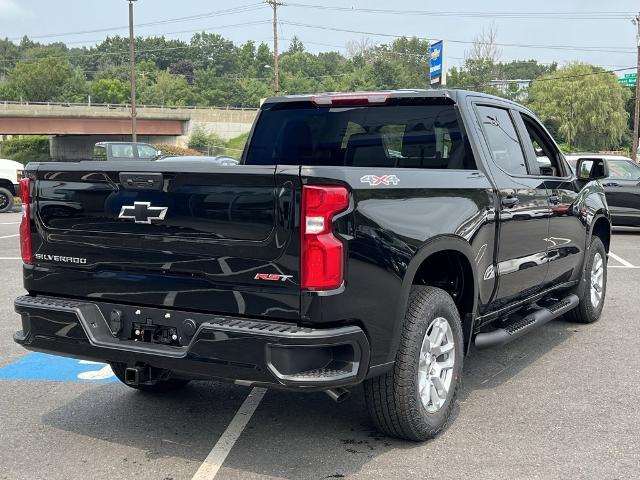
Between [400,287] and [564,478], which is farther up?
[400,287]

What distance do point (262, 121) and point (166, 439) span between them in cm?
256

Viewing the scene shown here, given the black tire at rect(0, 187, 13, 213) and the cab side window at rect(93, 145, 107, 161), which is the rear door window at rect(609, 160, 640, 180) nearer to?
the black tire at rect(0, 187, 13, 213)

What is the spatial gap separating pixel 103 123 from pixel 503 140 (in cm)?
6833

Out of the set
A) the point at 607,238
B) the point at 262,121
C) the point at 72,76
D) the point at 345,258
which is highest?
the point at 72,76

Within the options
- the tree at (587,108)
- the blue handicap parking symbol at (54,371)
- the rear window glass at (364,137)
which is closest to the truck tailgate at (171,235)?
the blue handicap parking symbol at (54,371)

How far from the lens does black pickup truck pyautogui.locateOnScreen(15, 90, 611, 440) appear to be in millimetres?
3316

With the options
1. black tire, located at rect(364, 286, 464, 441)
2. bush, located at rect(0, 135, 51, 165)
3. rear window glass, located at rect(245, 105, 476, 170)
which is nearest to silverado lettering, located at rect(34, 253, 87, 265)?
black tire, located at rect(364, 286, 464, 441)

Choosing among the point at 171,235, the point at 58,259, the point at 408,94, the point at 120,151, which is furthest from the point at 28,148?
the point at 171,235

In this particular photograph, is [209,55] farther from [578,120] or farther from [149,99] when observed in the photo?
[578,120]

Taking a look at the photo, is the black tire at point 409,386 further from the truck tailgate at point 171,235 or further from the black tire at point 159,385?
the black tire at point 159,385

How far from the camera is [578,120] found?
66312 mm

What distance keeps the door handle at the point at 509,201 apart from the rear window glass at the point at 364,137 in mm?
314

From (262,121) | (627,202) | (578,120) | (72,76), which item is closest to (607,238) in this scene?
(262,121)

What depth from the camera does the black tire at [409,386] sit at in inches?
148
